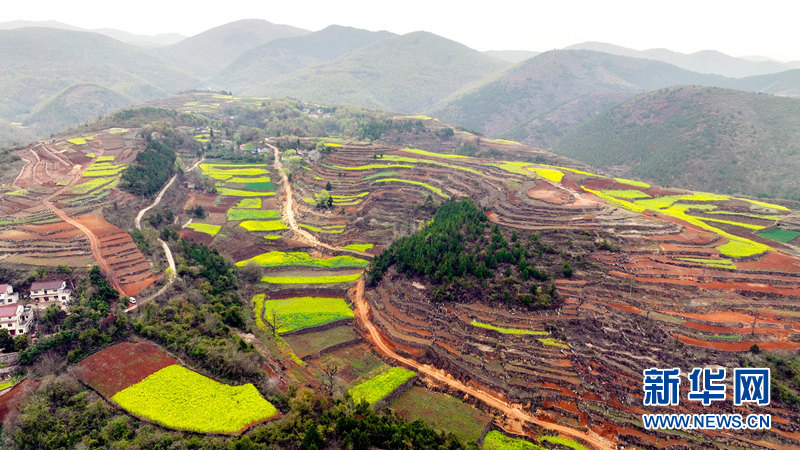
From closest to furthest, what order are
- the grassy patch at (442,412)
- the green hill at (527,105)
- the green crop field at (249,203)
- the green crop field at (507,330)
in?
the grassy patch at (442,412)
the green crop field at (507,330)
the green crop field at (249,203)
the green hill at (527,105)

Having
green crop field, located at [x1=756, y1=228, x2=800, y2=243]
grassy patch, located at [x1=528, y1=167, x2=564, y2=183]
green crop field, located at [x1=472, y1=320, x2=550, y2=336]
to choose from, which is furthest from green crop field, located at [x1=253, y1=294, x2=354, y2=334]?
green crop field, located at [x1=756, y1=228, x2=800, y2=243]

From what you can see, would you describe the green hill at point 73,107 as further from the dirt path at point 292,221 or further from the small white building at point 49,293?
the small white building at point 49,293

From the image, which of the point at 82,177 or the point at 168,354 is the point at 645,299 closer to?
the point at 168,354

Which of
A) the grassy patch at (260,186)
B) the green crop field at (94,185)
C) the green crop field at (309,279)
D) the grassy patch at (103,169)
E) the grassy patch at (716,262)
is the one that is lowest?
the green crop field at (309,279)

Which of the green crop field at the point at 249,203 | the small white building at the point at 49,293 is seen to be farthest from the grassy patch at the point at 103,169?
the small white building at the point at 49,293

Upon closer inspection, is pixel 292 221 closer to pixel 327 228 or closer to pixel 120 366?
pixel 327 228

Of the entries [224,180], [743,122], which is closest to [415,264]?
[224,180]

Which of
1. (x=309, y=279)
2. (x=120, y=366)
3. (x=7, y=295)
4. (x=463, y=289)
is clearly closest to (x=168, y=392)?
(x=120, y=366)
